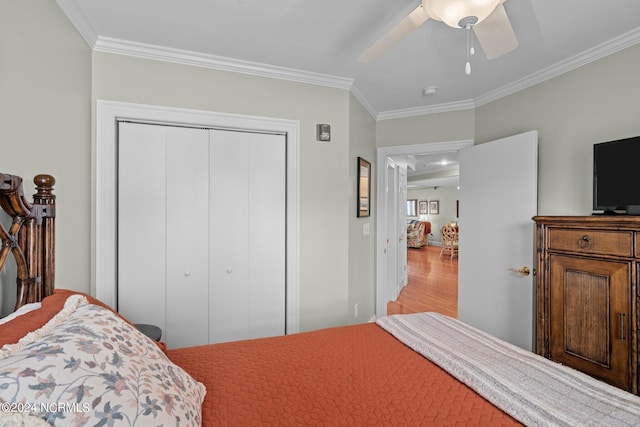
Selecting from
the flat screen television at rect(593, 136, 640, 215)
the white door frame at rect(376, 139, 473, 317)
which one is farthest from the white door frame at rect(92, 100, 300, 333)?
the flat screen television at rect(593, 136, 640, 215)

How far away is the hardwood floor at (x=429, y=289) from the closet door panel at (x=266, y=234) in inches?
79.3

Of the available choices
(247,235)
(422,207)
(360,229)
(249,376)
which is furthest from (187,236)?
(422,207)

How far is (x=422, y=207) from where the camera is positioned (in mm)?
11820

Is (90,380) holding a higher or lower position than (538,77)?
lower

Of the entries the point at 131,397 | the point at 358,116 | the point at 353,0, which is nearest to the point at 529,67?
the point at 358,116

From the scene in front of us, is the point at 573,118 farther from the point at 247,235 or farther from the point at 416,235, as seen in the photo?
the point at 416,235

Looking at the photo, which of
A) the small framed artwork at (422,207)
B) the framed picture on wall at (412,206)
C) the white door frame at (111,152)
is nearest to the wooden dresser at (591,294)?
the white door frame at (111,152)

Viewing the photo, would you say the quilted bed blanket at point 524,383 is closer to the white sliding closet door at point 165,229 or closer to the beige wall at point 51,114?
the white sliding closet door at point 165,229

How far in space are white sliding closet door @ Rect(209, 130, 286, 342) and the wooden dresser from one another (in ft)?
6.13

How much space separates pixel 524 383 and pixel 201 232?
6.87 ft

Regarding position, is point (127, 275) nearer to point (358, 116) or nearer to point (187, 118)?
point (187, 118)

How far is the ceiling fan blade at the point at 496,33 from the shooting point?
1346 mm

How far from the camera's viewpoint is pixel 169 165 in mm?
2256

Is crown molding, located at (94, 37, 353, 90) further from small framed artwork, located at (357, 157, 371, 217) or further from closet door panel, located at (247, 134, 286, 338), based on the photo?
small framed artwork, located at (357, 157, 371, 217)
